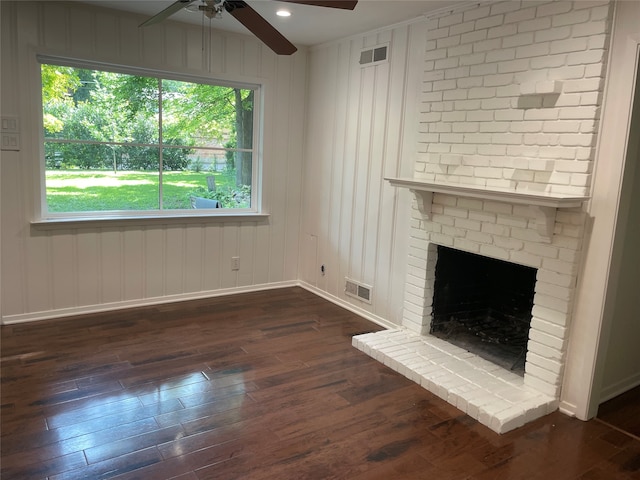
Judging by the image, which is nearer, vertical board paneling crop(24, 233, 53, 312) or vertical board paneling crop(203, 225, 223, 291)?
vertical board paneling crop(24, 233, 53, 312)

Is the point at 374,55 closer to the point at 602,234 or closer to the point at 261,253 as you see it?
the point at 261,253

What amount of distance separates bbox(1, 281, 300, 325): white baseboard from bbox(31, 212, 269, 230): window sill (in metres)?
0.68

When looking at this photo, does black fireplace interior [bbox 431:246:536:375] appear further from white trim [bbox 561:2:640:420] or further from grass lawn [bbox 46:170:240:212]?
grass lawn [bbox 46:170:240:212]

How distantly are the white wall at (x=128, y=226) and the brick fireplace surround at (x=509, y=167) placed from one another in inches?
66.7

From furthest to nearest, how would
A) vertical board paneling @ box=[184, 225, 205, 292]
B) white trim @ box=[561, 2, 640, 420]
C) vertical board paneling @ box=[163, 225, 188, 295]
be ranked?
vertical board paneling @ box=[184, 225, 205, 292] < vertical board paneling @ box=[163, 225, 188, 295] < white trim @ box=[561, 2, 640, 420]

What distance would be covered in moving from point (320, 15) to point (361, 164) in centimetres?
126

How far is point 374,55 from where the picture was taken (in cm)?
399

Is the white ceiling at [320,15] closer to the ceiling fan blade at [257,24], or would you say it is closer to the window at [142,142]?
the window at [142,142]

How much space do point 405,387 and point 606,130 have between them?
1841mm

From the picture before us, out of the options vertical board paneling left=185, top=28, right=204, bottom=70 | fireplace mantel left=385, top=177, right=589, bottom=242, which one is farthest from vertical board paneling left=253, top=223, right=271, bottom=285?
fireplace mantel left=385, top=177, right=589, bottom=242

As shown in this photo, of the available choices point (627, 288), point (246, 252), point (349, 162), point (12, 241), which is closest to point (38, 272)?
point (12, 241)

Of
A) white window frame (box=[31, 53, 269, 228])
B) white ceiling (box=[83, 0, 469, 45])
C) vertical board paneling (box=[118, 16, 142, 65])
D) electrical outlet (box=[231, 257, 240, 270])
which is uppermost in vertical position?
white ceiling (box=[83, 0, 469, 45])

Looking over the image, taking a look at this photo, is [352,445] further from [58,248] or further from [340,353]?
[58,248]

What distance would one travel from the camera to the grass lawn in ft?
12.5
